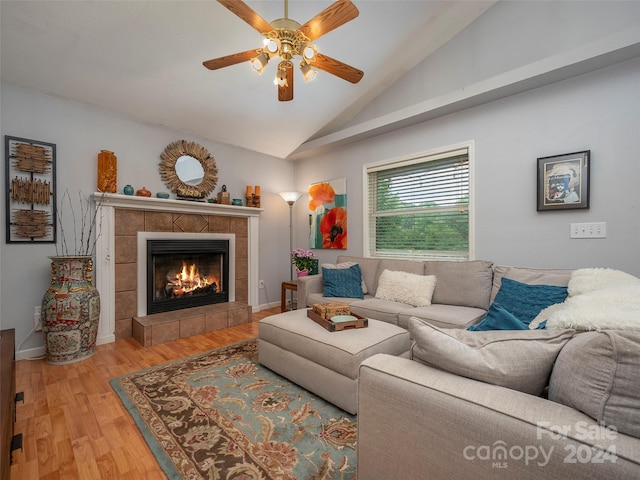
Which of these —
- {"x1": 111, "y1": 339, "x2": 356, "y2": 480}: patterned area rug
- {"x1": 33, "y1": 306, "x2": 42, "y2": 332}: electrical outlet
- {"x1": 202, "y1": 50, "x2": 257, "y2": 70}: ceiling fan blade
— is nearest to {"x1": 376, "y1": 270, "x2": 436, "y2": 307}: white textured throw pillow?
{"x1": 111, "y1": 339, "x2": 356, "y2": 480}: patterned area rug

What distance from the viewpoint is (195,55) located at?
105 inches

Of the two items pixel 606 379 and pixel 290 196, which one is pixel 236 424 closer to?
pixel 606 379

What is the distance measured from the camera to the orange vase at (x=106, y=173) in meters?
2.93

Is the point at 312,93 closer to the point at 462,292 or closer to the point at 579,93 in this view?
the point at 579,93

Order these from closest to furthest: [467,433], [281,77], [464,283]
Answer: [467,433] < [281,77] < [464,283]

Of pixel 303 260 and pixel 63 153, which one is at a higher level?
pixel 63 153

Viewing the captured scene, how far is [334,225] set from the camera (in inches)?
169

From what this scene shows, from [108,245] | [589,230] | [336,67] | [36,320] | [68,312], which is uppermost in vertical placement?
[336,67]

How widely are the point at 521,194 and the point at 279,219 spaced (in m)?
3.24

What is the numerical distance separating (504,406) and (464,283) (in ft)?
7.06

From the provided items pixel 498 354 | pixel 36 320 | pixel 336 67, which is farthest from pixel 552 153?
pixel 36 320

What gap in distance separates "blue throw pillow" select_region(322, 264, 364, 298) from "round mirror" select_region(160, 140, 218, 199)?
6.32 feet

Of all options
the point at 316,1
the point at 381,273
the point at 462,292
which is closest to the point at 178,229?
the point at 381,273

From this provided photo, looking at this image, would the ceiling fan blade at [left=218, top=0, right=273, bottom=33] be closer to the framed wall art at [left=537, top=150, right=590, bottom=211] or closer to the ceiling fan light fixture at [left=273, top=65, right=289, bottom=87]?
the ceiling fan light fixture at [left=273, top=65, right=289, bottom=87]
